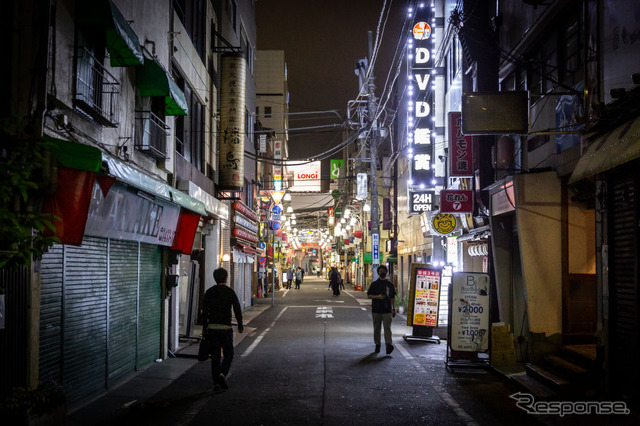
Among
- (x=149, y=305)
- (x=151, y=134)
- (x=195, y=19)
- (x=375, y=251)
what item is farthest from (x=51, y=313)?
(x=375, y=251)

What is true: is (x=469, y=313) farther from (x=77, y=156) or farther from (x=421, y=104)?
(x=421, y=104)

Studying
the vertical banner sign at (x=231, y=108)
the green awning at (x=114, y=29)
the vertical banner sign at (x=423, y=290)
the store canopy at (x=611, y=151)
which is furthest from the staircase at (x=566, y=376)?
the vertical banner sign at (x=231, y=108)

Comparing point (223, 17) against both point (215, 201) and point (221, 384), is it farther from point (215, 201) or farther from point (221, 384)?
point (221, 384)

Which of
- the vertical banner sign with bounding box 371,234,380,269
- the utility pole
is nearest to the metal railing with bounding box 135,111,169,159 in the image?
the utility pole

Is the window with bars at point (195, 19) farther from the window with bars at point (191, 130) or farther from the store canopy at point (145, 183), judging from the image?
the store canopy at point (145, 183)

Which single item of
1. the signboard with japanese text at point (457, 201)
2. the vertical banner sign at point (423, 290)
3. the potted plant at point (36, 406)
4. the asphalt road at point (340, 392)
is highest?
the signboard with japanese text at point (457, 201)

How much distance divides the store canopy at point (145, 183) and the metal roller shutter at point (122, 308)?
1182 mm

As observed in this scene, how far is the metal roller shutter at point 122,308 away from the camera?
35.6ft

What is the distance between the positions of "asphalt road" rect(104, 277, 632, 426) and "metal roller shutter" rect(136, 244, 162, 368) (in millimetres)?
1179

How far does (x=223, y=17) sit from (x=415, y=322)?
47.8 ft

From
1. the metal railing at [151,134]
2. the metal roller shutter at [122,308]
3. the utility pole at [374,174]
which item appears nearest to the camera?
the metal roller shutter at [122,308]

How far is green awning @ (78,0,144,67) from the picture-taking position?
8844mm

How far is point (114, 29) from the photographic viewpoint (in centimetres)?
926

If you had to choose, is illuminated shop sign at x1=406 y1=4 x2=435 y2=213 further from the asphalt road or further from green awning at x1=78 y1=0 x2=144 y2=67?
green awning at x1=78 y1=0 x2=144 y2=67
